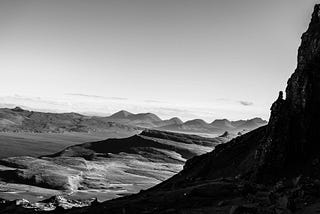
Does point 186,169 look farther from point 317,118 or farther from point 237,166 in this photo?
point 317,118

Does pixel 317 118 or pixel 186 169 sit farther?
pixel 186 169

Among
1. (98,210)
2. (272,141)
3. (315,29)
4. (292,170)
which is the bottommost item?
(98,210)

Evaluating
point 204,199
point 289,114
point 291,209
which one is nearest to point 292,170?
point 289,114

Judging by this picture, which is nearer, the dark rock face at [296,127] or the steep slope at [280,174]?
the steep slope at [280,174]

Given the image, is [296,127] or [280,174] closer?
[280,174]

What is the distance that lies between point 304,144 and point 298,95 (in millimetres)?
12169

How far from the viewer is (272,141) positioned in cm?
8744

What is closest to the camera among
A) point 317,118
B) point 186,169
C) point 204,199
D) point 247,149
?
point 204,199

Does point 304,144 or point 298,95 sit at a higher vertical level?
point 298,95

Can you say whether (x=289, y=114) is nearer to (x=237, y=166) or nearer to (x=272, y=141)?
(x=272, y=141)

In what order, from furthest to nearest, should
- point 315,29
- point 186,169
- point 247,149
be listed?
point 186,169 < point 247,149 < point 315,29

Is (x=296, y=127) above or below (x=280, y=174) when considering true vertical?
above

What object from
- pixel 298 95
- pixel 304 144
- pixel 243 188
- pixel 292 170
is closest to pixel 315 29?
pixel 298 95

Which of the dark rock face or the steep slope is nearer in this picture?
the steep slope
